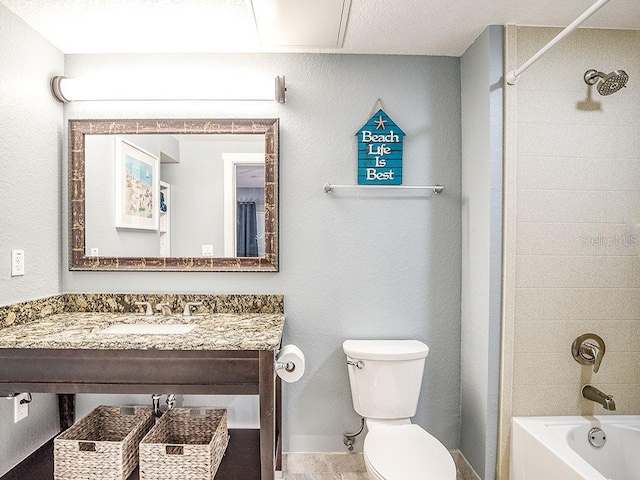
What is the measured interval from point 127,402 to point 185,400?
30cm

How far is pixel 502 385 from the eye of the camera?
71.1 inches

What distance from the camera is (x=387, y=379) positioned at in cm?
190

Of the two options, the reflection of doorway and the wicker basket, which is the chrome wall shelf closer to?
the reflection of doorway

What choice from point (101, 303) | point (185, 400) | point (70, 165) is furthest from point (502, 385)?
point (70, 165)

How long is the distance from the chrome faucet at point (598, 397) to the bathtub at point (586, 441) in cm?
10

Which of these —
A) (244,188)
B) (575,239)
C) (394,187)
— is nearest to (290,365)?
(244,188)

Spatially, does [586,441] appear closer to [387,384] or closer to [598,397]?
[598,397]

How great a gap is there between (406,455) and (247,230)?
1220 millimetres

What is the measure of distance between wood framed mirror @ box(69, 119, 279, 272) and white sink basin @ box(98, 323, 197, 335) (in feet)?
1.07

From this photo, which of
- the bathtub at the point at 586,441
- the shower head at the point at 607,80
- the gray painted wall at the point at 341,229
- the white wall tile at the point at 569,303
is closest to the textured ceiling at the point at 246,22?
the gray painted wall at the point at 341,229

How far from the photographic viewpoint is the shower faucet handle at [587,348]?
1.76 meters

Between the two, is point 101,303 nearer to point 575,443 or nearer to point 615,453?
point 575,443

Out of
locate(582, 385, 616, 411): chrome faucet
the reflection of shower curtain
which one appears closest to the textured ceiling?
the reflection of shower curtain

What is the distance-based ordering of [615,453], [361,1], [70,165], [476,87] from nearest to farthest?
[361,1] < [615,453] < [476,87] < [70,165]
